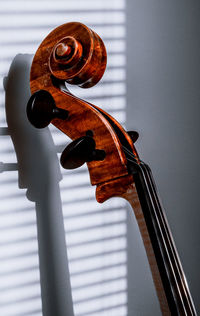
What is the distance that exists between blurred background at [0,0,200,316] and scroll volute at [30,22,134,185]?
184mm

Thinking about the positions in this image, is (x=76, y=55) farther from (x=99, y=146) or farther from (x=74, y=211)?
(x=74, y=211)

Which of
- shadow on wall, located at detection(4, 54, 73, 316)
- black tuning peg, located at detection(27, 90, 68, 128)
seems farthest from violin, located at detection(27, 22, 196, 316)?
shadow on wall, located at detection(4, 54, 73, 316)

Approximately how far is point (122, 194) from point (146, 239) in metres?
0.10

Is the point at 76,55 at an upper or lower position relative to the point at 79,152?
upper

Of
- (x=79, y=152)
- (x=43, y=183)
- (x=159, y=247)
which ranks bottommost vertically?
(x=159, y=247)

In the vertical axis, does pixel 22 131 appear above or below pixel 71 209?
above

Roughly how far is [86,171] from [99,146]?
0.30m

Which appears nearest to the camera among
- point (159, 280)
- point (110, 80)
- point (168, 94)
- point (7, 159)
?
point (159, 280)

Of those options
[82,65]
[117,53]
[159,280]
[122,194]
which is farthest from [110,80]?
[159,280]

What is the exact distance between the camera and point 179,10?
113cm

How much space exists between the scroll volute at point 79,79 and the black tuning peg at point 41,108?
4 centimetres

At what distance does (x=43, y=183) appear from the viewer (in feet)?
3.09

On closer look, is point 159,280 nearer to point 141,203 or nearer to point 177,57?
point 141,203

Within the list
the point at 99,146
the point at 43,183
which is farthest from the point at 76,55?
the point at 43,183
